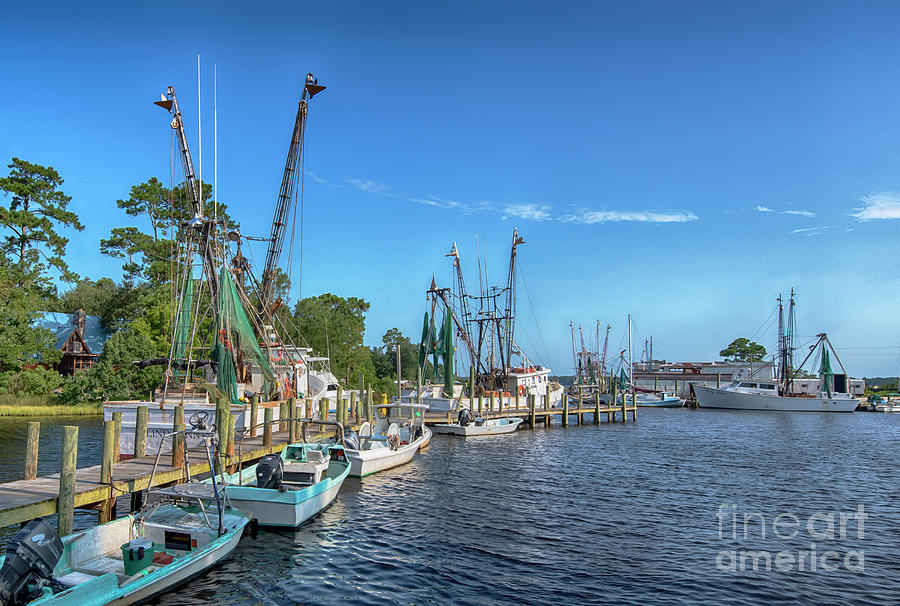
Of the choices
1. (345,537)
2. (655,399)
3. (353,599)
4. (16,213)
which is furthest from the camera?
(655,399)

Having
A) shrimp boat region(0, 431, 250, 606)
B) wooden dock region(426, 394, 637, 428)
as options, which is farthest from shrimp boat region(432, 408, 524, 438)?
shrimp boat region(0, 431, 250, 606)

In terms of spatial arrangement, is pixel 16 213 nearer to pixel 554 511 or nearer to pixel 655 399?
pixel 554 511

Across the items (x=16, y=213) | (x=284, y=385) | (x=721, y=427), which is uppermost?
(x=16, y=213)

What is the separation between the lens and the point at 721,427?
6116 cm

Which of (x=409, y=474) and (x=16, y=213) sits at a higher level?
(x=16, y=213)

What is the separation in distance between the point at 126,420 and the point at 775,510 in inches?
1043

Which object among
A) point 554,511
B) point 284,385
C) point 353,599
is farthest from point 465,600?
point 284,385

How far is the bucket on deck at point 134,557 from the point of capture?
1268cm

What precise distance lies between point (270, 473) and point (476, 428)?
87.4ft

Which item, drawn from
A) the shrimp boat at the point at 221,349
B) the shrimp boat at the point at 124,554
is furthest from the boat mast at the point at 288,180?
the shrimp boat at the point at 124,554

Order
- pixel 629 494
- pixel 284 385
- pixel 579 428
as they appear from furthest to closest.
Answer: pixel 579 428 → pixel 284 385 → pixel 629 494

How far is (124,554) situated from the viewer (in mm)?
12750

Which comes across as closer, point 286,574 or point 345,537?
point 286,574

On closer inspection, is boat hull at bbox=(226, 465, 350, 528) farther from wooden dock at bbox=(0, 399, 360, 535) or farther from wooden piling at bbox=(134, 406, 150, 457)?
wooden piling at bbox=(134, 406, 150, 457)
